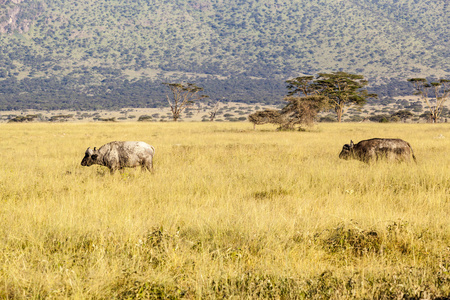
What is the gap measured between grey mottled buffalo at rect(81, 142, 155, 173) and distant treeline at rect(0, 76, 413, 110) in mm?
122225

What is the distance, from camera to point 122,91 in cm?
17338

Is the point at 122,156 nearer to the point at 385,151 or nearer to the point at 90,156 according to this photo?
the point at 90,156

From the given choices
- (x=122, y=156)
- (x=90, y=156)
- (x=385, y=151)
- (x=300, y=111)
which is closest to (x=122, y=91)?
(x=300, y=111)

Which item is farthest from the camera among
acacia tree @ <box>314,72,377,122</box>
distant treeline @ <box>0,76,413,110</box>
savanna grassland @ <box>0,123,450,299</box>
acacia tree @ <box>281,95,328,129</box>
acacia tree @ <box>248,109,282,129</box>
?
distant treeline @ <box>0,76,413,110</box>

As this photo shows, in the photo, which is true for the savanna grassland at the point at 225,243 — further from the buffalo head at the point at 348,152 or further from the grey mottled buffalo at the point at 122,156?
the buffalo head at the point at 348,152

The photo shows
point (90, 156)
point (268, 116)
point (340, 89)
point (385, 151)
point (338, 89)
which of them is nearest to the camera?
point (90, 156)

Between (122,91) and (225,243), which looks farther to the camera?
(122,91)

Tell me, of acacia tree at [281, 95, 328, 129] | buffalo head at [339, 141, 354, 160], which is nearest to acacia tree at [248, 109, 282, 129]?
acacia tree at [281, 95, 328, 129]

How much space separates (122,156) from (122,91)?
173 meters

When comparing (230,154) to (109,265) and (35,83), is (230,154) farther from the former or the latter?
(35,83)

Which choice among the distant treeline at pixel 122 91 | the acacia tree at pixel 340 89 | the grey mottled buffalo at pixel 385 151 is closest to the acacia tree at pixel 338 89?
the acacia tree at pixel 340 89

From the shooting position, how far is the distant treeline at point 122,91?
14025 centimetres

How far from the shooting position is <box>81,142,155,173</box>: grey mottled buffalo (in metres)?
9.34

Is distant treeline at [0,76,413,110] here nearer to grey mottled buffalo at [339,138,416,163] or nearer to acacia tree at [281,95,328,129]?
acacia tree at [281,95,328,129]
